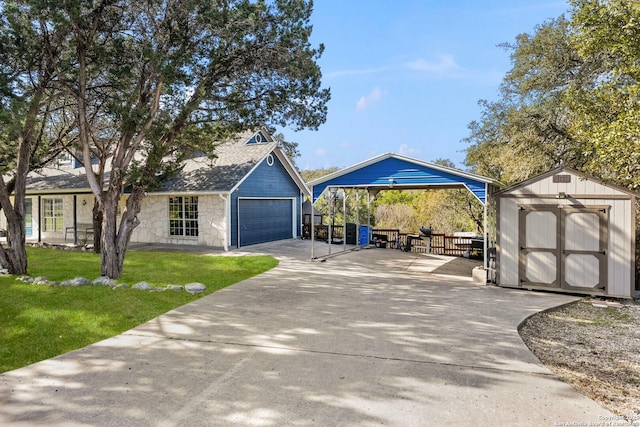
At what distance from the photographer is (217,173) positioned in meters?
16.8

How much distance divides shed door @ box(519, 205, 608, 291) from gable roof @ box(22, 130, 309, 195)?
10.1m

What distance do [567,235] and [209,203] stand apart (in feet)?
41.3

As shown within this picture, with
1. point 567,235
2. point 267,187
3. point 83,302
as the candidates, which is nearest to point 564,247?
point 567,235

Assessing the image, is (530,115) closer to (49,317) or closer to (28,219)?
(49,317)

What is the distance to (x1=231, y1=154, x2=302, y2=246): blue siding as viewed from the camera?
51.9ft

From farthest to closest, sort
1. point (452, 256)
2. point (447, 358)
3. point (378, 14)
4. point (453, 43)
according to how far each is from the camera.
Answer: point (453, 43) < point (378, 14) < point (452, 256) < point (447, 358)

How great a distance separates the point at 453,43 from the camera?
60.6 ft

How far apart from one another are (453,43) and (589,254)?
13.7 metres

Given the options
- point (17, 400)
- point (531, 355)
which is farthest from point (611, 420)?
point (17, 400)

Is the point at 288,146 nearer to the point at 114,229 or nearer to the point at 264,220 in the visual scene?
the point at 264,220

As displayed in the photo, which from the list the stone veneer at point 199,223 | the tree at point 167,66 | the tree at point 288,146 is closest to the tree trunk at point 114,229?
the tree at point 167,66

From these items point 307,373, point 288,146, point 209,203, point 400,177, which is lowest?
point 307,373

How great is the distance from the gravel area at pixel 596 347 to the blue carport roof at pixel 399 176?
11.7 ft

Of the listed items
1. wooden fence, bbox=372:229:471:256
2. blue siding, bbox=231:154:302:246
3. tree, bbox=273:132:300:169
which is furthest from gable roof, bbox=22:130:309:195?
tree, bbox=273:132:300:169
